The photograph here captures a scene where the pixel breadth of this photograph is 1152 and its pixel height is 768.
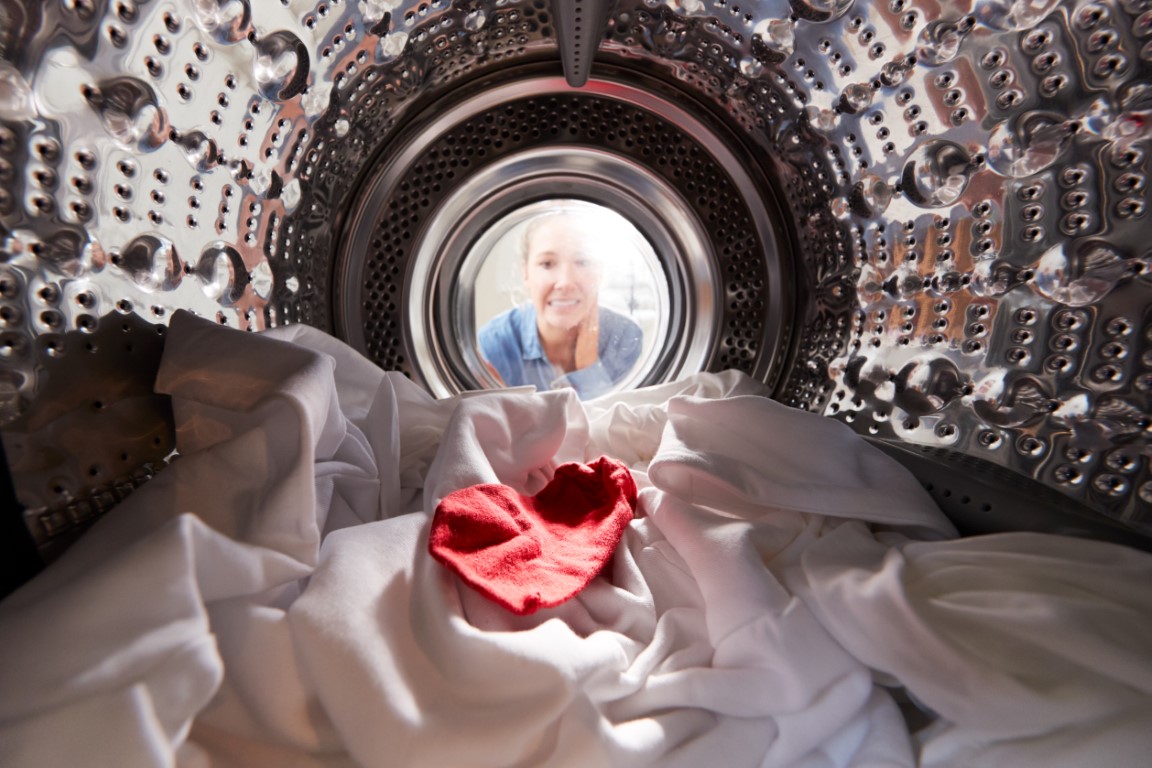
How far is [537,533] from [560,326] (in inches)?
21.4

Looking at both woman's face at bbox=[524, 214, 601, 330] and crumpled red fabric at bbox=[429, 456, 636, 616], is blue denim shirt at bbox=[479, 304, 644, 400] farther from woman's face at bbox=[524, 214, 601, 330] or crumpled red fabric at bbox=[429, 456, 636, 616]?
crumpled red fabric at bbox=[429, 456, 636, 616]

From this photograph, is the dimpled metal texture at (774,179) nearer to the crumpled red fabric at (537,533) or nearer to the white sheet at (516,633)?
the white sheet at (516,633)

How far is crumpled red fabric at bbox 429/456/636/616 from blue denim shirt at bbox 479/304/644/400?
0.39 m

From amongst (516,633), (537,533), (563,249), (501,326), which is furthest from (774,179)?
(516,633)

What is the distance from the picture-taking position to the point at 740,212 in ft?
3.07

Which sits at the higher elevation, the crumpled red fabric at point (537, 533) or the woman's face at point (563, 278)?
the woman's face at point (563, 278)

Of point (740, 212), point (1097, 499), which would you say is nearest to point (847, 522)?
point (1097, 499)

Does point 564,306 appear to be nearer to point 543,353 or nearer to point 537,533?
point 543,353

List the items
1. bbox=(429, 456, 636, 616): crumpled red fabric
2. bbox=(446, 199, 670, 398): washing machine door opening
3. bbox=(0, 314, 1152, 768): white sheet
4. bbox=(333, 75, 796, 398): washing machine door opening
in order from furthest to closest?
bbox=(446, 199, 670, 398): washing machine door opening
bbox=(333, 75, 796, 398): washing machine door opening
bbox=(429, 456, 636, 616): crumpled red fabric
bbox=(0, 314, 1152, 768): white sheet

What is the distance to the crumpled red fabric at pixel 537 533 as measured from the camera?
0.49 metres

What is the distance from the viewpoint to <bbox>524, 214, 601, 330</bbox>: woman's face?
3.54ft

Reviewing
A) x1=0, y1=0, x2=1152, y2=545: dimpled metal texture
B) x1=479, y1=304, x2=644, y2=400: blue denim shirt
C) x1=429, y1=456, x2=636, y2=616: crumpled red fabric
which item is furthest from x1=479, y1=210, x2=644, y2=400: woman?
x1=429, y1=456, x2=636, y2=616: crumpled red fabric

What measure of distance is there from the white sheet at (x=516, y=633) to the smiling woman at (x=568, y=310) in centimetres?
47

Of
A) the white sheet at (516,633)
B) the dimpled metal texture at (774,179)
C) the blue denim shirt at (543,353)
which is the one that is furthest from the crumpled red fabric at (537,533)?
the blue denim shirt at (543,353)
